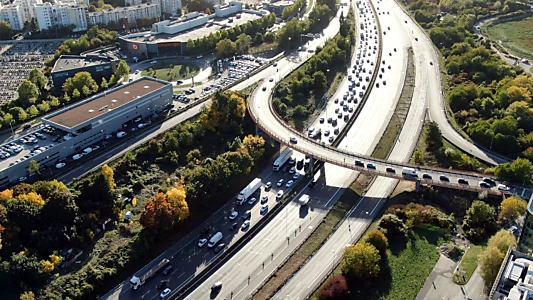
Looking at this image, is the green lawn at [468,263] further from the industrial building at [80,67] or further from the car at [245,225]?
the industrial building at [80,67]

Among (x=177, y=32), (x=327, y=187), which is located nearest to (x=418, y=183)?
(x=327, y=187)

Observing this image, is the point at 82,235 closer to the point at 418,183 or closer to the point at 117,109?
the point at 117,109

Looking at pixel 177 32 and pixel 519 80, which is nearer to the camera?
pixel 519 80

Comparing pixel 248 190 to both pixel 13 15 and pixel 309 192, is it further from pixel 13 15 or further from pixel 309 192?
pixel 13 15

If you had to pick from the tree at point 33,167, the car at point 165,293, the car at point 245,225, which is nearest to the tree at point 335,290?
the car at point 245,225

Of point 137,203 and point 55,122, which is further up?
point 55,122

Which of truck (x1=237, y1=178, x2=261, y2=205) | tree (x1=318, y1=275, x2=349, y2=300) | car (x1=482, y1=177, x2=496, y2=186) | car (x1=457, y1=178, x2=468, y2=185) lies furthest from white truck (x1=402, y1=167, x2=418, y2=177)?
tree (x1=318, y1=275, x2=349, y2=300)

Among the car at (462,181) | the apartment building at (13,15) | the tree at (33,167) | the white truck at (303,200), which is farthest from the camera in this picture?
the apartment building at (13,15)
